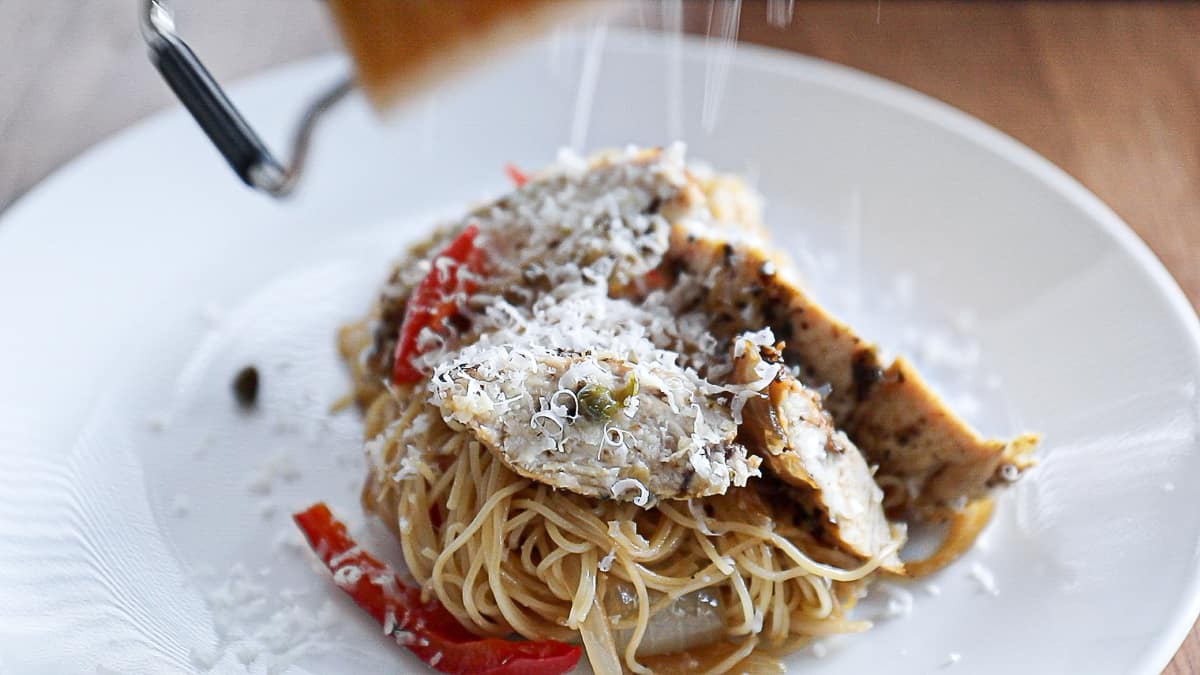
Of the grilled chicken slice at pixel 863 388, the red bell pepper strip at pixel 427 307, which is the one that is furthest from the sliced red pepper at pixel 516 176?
the grilled chicken slice at pixel 863 388

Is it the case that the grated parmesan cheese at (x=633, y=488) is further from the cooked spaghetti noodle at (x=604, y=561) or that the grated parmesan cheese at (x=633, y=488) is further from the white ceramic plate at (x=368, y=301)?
the white ceramic plate at (x=368, y=301)

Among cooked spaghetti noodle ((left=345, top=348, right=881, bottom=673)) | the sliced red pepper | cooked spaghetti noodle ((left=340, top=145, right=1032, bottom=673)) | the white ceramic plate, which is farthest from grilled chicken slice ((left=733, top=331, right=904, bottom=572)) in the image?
the sliced red pepper

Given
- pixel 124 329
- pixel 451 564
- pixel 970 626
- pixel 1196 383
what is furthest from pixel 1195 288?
pixel 124 329

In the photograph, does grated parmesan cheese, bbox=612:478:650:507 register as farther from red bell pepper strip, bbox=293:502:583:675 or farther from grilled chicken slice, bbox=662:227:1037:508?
grilled chicken slice, bbox=662:227:1037:508

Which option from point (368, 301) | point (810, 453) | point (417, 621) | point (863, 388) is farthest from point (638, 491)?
point (368, 301)

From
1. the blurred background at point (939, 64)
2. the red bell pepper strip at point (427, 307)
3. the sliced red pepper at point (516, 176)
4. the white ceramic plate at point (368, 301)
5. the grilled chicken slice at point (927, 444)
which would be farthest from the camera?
the blurred background at point (939, 64)

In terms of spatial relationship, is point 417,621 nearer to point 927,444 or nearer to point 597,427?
point 597,427
